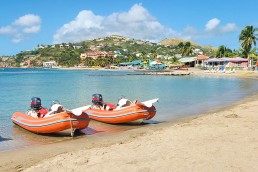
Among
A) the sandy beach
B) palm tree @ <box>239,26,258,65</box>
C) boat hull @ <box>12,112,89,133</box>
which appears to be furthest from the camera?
palm tree @ <box>239,26,258,65</box>

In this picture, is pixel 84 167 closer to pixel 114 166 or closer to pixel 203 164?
pixel 114 166

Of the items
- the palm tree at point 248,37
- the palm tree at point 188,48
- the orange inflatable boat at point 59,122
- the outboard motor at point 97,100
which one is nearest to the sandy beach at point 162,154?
the orange inflatable boat at point 59,122

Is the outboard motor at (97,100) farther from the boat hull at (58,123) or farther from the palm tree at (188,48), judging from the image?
the palm tree at (188,48)

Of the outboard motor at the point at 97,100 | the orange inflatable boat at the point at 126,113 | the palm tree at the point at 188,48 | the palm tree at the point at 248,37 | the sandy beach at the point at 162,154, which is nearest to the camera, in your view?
the sandy beach at the point at 162,154

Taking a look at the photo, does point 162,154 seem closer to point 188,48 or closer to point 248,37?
point 248,37

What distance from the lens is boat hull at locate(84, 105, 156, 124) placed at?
1427 cm

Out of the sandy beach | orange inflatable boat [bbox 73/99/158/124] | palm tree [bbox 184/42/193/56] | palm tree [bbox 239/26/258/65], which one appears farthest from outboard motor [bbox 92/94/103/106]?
palm tree [bbox 184/42/193/56]

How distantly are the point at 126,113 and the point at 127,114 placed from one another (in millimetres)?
67

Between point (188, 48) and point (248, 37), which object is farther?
point (188, 48)

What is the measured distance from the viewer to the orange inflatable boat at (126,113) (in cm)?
1427

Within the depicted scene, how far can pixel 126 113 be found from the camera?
47.3 feet

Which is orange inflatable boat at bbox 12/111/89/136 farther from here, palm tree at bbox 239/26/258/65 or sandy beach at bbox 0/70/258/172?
palm tree at bbox 239/26/258/65

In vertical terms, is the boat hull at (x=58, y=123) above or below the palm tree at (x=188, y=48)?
below

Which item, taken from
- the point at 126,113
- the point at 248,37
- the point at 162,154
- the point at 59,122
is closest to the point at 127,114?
the point at 126,113
